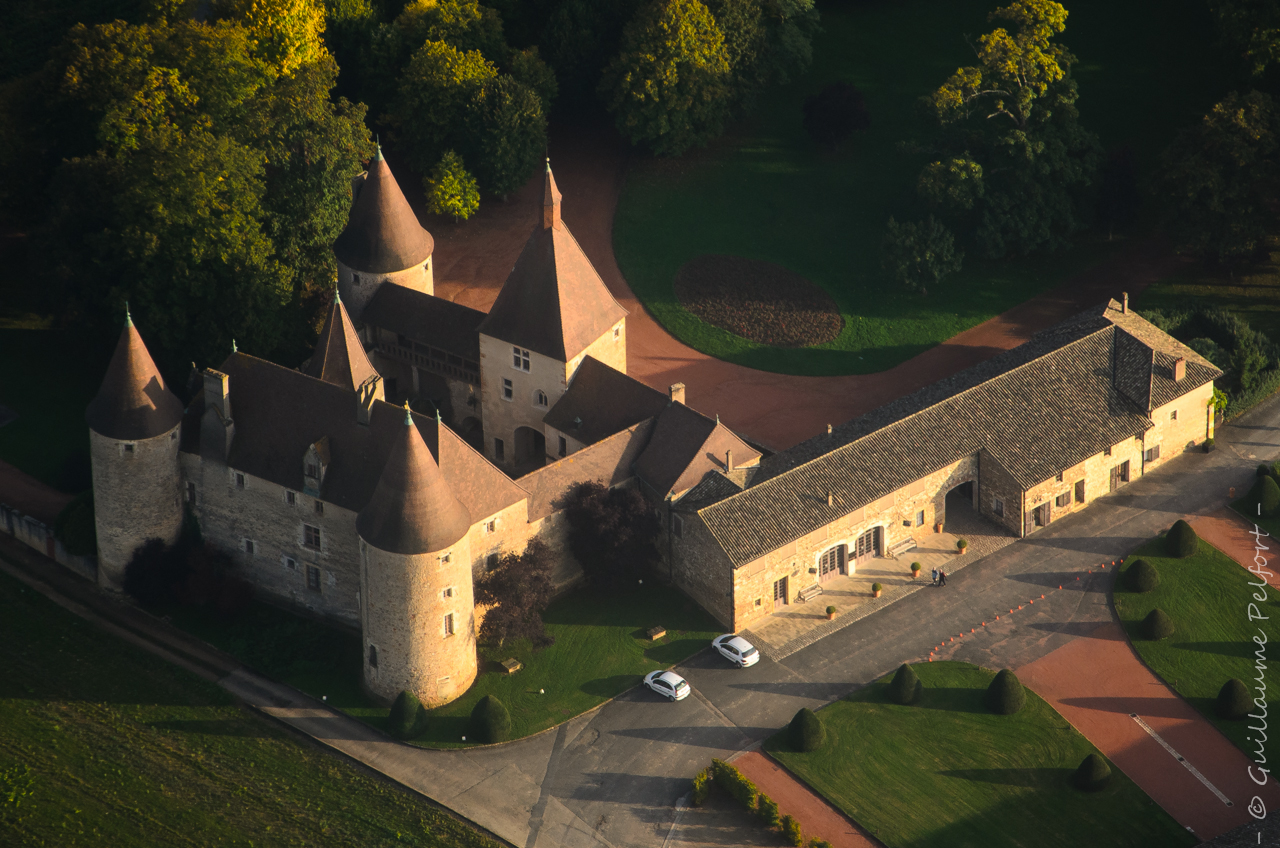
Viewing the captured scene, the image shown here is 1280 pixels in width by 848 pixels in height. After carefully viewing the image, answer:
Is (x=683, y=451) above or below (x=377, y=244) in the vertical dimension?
below

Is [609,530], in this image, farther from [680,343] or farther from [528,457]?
[680,343]

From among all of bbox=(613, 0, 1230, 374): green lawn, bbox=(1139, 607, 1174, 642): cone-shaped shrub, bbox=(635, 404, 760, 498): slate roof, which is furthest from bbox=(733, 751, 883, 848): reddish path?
bbox=(613, 0, 1230, 374): green lawn

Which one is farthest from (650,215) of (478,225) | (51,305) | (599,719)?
(599,719)

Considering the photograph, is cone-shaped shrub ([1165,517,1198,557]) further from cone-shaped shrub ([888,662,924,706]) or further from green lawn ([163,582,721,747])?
green lawn ([163,582,721,747])

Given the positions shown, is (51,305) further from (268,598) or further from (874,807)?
(874,807)

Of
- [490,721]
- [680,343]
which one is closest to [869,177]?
[680,343]

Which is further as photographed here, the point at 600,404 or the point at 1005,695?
the point at 600,404

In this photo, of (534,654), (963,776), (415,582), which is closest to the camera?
(963,776)
